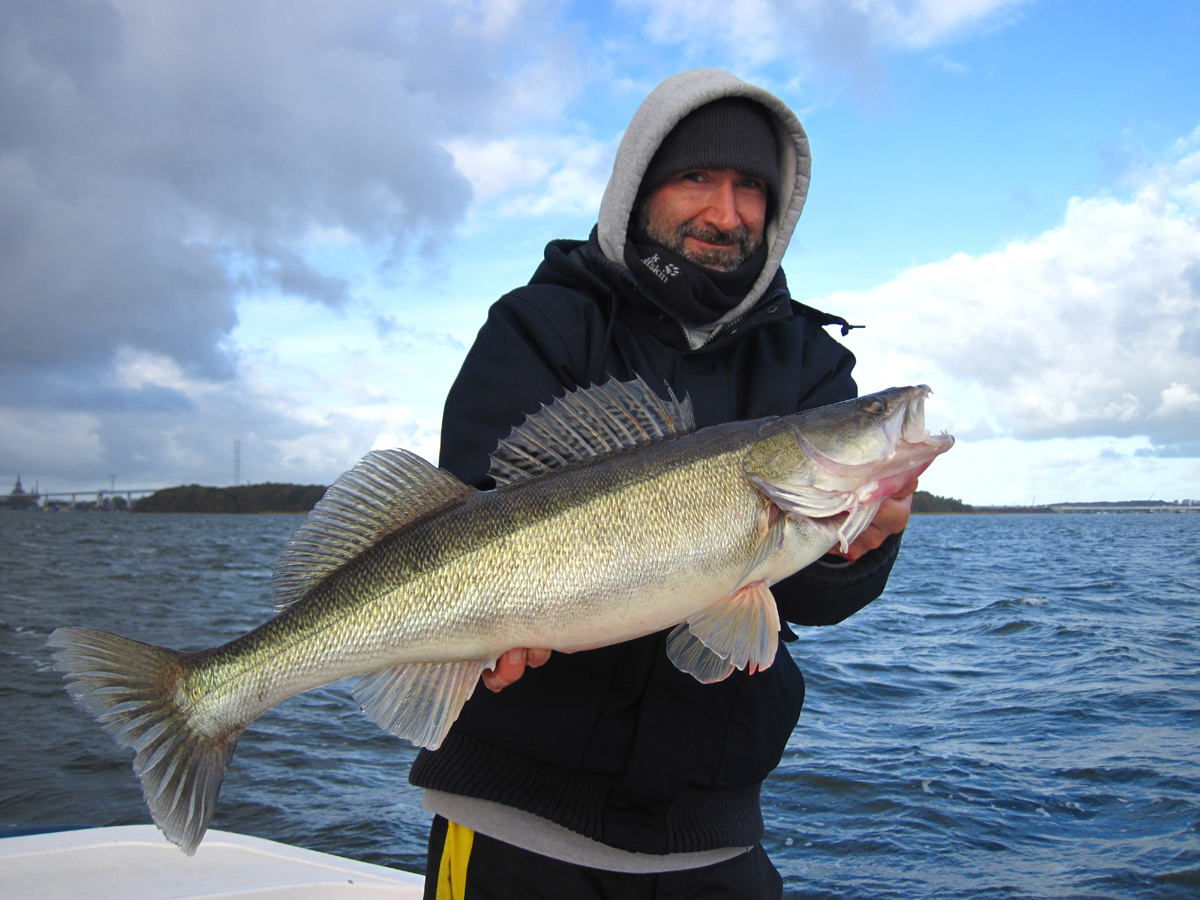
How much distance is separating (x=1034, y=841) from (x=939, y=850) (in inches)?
30.1

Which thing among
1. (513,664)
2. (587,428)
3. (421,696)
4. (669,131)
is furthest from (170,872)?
(669,131)

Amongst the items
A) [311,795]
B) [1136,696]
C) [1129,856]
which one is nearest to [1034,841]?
[1129,856]

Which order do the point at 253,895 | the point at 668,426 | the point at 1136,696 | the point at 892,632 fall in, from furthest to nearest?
the point at 892,632, the point at 1136,696, the point at 253,895, the point at 668,426

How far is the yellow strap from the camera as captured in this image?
2775 mm

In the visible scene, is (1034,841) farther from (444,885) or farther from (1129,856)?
(444,885)

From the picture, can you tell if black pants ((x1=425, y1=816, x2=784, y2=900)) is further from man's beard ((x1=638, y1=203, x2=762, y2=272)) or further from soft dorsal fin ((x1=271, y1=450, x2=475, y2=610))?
man's beard ((x1=638, y1=203, x2=762, y2=272))

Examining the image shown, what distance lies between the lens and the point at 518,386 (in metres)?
3.07

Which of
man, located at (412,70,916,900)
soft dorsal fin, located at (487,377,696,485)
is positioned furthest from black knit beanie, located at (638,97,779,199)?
soft dorsal fin, located at (487,377,696,485)

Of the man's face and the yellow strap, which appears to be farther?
the man's face

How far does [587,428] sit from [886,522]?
1180mm

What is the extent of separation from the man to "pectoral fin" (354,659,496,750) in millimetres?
118

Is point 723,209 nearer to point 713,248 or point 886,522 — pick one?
point 713,248

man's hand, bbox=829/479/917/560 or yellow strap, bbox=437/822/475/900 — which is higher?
man's hand, bbox=829/479/917/560

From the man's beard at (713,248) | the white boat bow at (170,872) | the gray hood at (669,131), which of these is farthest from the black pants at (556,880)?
the man's beard at (713,248)
